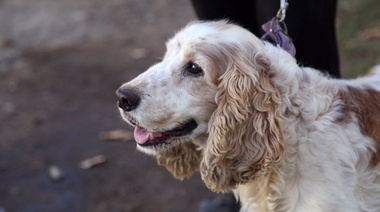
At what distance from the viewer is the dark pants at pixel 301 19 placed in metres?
3.58

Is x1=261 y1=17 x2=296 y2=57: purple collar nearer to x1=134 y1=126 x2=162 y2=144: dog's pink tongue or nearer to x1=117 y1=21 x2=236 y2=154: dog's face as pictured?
x1=117 y1=21 x2=236 y2=154: dog's face

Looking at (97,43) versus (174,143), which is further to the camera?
(97,43)

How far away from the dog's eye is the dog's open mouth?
223 millimetres

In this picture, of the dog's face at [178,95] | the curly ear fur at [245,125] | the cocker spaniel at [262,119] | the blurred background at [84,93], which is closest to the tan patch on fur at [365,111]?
the cocker spaniel at [262,119]

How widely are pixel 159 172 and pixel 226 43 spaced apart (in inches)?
88.1

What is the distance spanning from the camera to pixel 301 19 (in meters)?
3.60

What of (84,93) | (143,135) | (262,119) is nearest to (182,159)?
(143,135)

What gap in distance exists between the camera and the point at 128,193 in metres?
4.87

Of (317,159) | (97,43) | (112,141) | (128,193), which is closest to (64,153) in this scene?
(112,141)

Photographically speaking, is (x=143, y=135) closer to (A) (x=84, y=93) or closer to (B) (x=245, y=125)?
(B) (x=245, y=125)

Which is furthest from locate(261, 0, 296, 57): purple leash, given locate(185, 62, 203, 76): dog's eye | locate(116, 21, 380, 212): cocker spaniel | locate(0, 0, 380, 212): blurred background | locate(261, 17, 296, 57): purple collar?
locate(0, 0, 380, 212): blurred background

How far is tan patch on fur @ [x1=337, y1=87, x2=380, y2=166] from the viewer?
3.00 meters

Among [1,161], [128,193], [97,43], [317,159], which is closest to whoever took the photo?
[317,159]

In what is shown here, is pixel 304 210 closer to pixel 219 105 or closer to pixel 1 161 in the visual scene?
pixel 219 105
